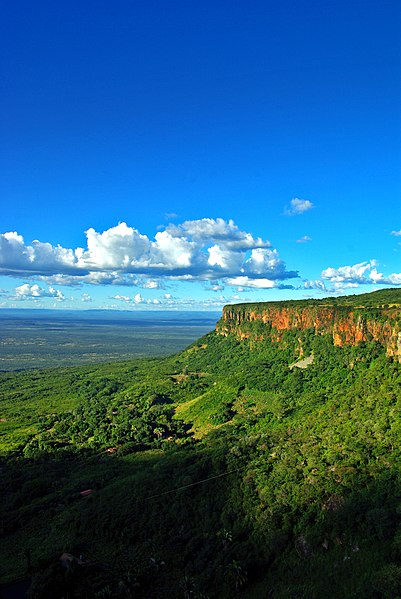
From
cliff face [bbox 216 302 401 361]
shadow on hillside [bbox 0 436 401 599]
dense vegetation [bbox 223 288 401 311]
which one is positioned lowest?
shadow on hillside [bbox 0 436 401 599]

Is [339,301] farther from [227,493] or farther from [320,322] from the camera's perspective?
[227,493]

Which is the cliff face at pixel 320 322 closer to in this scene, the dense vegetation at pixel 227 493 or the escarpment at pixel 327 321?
the escarpment at pixel 327 321

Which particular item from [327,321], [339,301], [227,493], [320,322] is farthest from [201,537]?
[339,301]

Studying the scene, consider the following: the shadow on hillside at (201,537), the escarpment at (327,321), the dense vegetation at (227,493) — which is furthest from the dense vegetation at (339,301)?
the shadow on hillside at (201,537)

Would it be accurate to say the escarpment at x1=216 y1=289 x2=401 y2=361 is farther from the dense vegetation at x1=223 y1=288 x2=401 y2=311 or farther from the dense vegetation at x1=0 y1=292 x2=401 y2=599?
the dense vegetation at x1=0 y1=292 x2=401 y2=599

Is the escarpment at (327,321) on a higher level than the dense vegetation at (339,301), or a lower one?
lower

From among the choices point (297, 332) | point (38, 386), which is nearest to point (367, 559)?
point (297, 332)

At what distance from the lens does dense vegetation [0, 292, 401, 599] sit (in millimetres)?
35969

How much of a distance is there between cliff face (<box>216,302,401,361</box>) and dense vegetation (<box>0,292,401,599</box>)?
9.74 ft

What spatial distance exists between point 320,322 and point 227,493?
53070 millimetres

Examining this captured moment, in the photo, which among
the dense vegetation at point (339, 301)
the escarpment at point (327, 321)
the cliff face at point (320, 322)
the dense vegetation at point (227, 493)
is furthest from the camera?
the dense vegetation at point (339, 301)

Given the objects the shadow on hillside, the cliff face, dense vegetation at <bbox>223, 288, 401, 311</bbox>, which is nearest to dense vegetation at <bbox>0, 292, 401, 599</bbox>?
the shadow on hillside

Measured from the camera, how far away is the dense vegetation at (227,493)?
118ft

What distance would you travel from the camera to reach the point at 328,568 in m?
33.5
